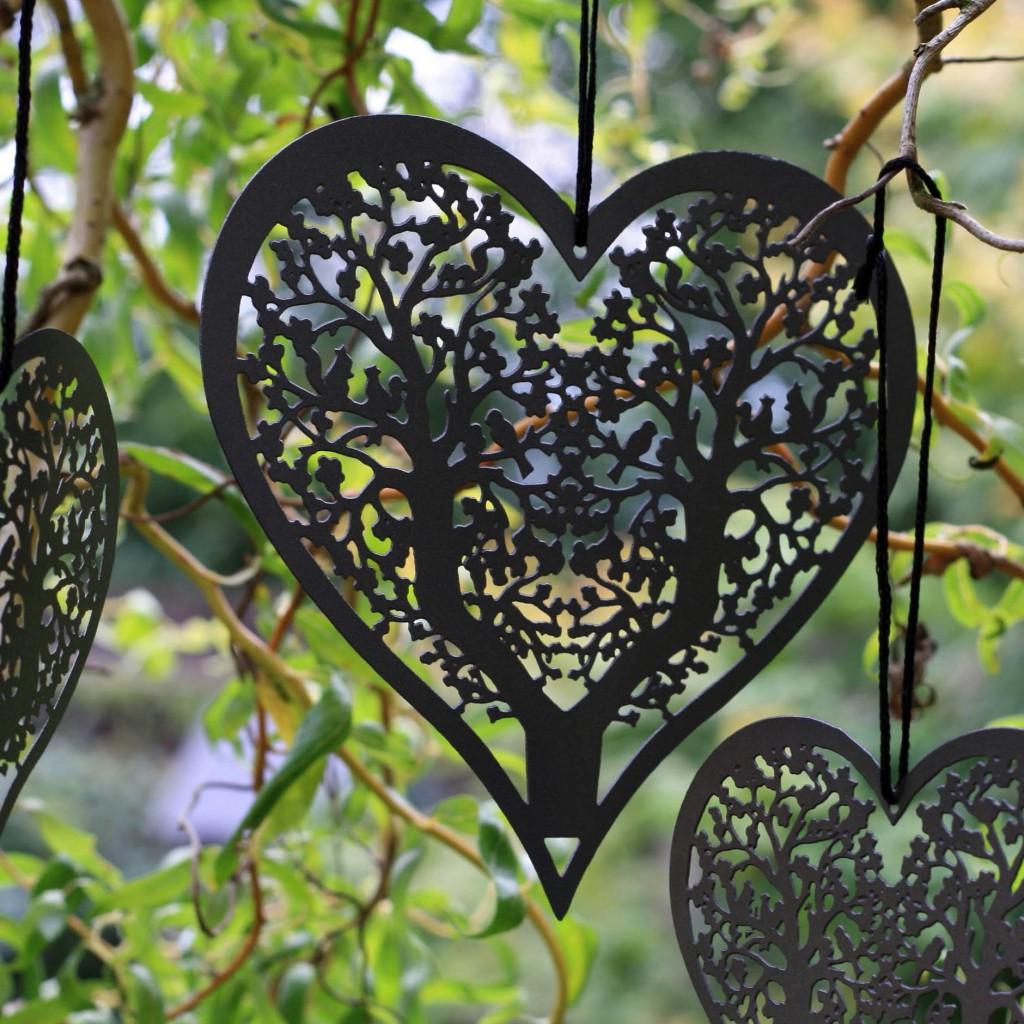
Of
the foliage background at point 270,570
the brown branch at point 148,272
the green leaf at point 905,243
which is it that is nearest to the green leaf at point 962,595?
the foliage background at point 270,570

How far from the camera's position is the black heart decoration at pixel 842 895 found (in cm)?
32

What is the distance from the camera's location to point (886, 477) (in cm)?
33

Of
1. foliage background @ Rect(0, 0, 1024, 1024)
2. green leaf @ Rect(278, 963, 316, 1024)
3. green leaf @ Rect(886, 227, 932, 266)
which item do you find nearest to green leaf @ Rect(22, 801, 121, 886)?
foliage background @ Rect(0, 0, 1024, 1024)

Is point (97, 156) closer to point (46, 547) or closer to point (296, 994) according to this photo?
point (46, 547)

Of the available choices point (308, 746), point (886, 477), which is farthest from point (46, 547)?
point (886, 477)

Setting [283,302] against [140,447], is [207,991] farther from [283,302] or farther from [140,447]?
[283,302]

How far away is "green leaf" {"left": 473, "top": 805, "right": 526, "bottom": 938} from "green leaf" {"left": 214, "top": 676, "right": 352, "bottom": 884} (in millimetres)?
68

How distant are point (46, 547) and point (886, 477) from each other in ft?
0.72

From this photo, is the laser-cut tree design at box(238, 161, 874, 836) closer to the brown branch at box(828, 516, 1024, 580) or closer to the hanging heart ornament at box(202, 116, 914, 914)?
the hanging heart ornament at box(202, 116, 914, 914)

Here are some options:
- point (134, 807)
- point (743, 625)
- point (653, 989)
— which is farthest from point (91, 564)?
point (134, 807)

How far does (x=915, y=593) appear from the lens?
0.32 m

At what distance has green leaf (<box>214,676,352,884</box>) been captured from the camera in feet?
1.35

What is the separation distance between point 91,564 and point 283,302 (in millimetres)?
84

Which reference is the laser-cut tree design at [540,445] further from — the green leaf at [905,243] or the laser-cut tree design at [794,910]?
the green leaf at [905,243]
